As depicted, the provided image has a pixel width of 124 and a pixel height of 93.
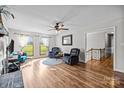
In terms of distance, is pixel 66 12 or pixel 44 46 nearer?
pixel 66 12

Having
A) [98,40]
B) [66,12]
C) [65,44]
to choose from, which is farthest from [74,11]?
[98,40]

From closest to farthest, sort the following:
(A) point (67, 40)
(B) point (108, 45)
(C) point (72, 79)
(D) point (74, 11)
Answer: (C) point (72, 79), (D) point (74, 11), (A) point (67, 40), (B) point (108, 45)

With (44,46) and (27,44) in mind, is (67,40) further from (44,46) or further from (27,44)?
(27,44)

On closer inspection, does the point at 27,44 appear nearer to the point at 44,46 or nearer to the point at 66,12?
the point at 44,46

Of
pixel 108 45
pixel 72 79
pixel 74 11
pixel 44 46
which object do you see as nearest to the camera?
pixel 72 79

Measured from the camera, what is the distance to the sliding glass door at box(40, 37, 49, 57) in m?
8.60

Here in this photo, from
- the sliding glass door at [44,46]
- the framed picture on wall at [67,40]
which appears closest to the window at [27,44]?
the sliding glass door at [44,46]

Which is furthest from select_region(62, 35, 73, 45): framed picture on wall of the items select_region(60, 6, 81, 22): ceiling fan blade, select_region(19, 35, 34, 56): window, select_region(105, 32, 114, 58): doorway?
select_region(60, 6, 81, 22): ceiling fan blade

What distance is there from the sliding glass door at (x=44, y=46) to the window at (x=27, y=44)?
0.87 meters

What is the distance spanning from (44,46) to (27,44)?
4.90ft

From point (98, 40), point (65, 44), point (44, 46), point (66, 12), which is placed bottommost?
point (44, 46)

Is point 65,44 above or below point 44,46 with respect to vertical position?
above

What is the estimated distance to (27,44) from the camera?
7.76 metres
